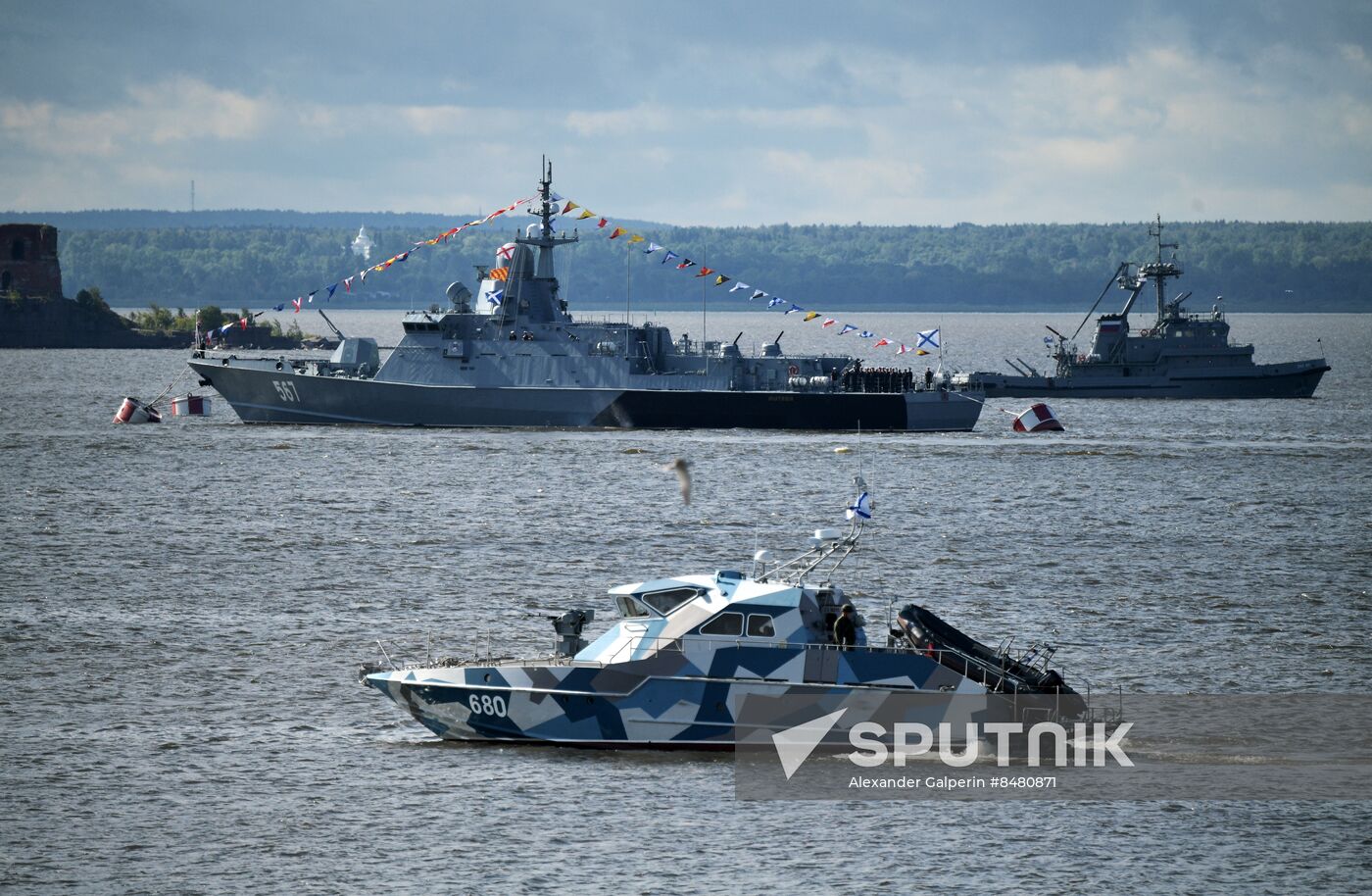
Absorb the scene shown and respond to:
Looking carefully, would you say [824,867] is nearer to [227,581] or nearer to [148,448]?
[227,581]

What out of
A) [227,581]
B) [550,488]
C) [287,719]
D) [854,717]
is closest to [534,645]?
[287,719]

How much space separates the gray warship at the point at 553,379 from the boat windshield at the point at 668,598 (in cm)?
4910

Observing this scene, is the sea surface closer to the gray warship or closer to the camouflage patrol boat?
the camouflage patrol boat

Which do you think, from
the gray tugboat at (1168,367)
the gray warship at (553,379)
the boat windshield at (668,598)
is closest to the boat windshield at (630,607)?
the boat windshield at (668,598)

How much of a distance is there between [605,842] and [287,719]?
24.8 feet

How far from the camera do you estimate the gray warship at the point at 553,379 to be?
75.1 metres

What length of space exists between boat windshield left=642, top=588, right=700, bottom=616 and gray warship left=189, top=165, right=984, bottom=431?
4910 centimetres

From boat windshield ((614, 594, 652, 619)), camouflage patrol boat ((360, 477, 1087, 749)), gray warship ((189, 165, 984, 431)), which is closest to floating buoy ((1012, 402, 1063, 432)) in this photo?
gray warship ((189, 165, 984, 431))

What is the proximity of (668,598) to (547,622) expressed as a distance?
29.5ft

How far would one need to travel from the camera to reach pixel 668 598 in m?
26.1

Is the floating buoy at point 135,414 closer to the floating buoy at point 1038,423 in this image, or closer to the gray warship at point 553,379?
the gray warship at point 553,379

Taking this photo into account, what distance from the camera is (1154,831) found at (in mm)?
23281

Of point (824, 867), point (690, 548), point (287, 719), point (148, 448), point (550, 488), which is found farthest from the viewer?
point (148, 448)

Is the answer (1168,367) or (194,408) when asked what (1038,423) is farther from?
(194,408)
